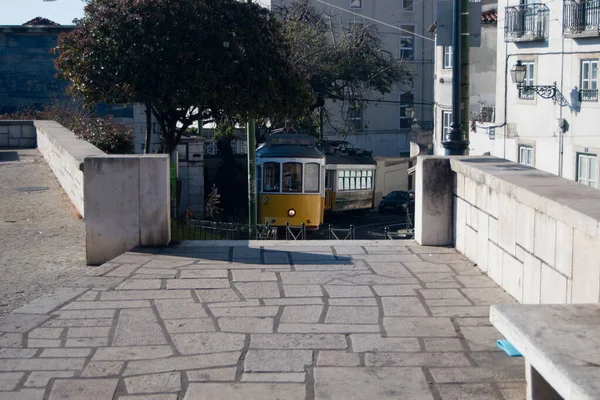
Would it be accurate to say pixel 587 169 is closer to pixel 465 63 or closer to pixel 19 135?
pixel 465 63

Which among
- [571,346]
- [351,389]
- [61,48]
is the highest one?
[61,48]

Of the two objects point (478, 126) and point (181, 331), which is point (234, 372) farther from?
point (478, 126)

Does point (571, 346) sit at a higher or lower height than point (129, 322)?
higher

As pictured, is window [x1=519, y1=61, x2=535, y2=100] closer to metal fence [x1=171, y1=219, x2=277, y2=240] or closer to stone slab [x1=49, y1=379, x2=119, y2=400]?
metal fence [x1=171, y1=219, x2=277, y2=240]

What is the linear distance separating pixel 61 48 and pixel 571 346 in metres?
13.9

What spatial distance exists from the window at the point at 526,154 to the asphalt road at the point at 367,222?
5026mm

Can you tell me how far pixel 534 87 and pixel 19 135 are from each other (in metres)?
15.3

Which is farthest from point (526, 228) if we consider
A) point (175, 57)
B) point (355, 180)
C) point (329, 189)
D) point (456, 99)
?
point (355, 180)

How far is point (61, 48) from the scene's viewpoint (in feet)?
52.3

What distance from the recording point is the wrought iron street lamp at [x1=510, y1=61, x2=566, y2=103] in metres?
23.9

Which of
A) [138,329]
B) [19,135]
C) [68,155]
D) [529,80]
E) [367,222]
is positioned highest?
[529,80]

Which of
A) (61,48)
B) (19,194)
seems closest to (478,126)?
(61,48)

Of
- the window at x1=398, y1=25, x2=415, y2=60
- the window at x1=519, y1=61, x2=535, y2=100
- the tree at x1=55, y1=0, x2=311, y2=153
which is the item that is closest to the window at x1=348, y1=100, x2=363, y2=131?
the window at x1=398, y1=25, x2=415, y2=60

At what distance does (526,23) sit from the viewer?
25.7 m
